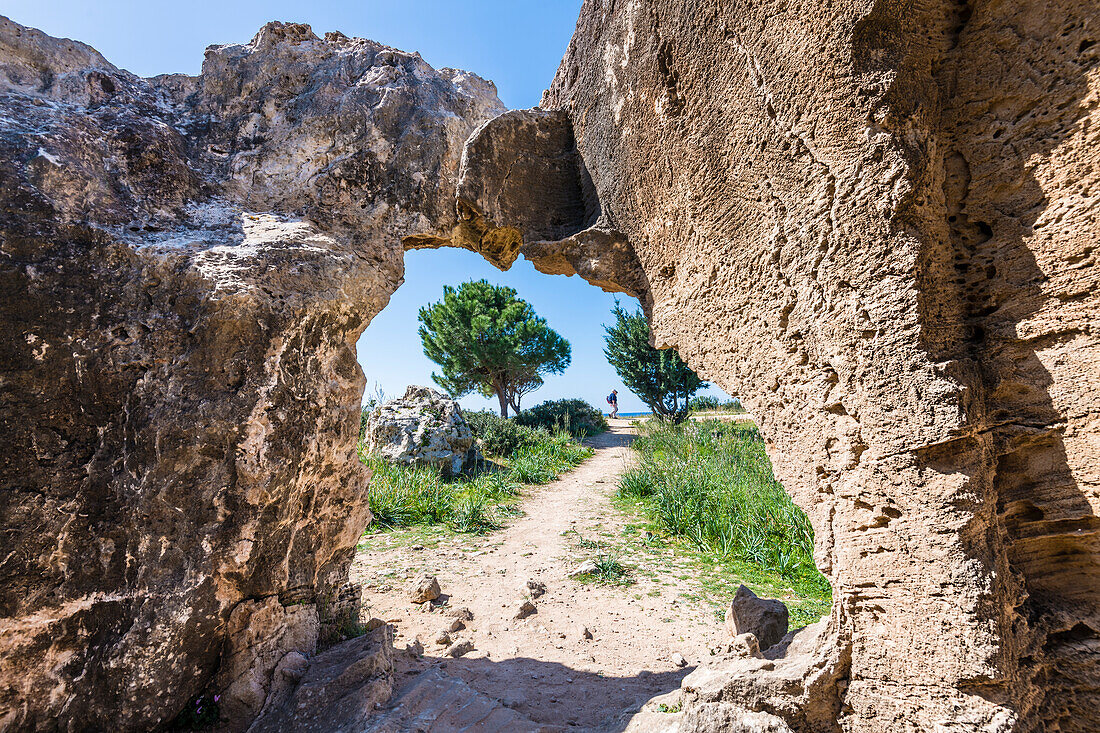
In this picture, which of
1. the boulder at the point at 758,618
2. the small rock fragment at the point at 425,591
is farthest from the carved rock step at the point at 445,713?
the small rock fragment at the point at 425,591

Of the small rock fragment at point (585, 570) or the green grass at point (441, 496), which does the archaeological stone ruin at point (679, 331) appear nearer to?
the small rock fragment at point (585, 570)

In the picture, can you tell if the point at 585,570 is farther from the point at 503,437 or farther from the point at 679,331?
the point at 503,437

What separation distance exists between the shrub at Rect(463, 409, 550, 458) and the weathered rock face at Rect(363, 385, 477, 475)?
2.22 m

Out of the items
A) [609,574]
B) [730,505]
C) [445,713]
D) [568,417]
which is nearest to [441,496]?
[609,574]

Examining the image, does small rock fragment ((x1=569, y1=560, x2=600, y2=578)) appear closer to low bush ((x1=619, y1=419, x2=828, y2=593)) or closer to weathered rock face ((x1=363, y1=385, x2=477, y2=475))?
low bush ((x1=619, y1=419, x2=828, y2=593))

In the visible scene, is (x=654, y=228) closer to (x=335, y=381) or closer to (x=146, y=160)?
(x=335, y=381)

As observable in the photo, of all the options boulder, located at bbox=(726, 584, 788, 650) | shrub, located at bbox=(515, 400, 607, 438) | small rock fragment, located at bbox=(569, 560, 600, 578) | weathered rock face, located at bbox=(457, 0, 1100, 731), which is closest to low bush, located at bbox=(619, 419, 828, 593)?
small rock fragment, located at bbox=(569, 560, 600, 578)

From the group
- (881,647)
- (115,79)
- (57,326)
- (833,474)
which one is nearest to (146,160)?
(115,79)

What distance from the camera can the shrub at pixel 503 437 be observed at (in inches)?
412

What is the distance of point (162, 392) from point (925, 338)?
9.37ft

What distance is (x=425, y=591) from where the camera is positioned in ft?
11.3

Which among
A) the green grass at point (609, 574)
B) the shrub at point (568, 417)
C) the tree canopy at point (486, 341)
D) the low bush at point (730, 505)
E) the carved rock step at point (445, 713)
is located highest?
the tree canopy at point (486, 341)

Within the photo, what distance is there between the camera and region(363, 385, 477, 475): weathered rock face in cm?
696

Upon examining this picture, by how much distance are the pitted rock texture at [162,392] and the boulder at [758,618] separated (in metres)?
2.18
